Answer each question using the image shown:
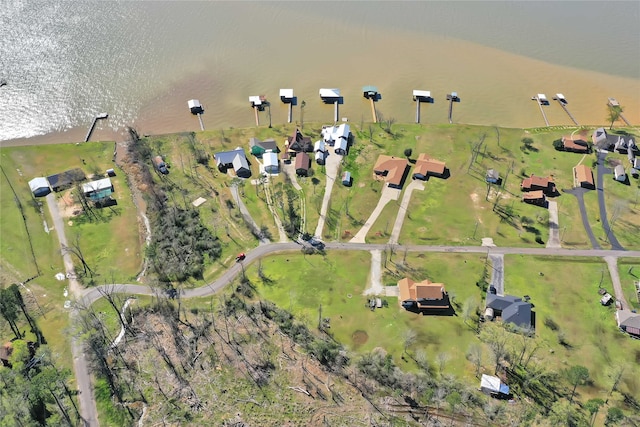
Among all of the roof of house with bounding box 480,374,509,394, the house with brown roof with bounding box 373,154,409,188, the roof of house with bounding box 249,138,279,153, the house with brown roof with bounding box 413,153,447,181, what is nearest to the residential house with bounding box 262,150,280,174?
the roof of house with bounding box 249,138,279,153

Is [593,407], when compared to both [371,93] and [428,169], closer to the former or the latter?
[428,169]

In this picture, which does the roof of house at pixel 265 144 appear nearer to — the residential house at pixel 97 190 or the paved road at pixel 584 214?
the residential house at pixel 97 190

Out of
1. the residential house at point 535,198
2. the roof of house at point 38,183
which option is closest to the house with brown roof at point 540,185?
the residential house at point 535,198

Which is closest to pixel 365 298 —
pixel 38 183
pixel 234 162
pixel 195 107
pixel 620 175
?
pixel 234 162

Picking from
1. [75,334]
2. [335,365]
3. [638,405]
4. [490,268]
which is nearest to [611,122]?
[490,268]

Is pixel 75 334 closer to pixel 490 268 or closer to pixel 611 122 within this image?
pixel 490 268
